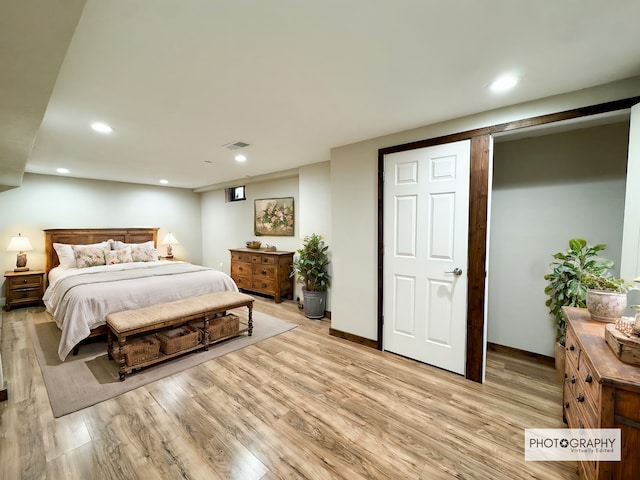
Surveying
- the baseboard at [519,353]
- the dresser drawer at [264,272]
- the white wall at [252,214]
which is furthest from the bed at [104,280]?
the baseboard at [519,353]

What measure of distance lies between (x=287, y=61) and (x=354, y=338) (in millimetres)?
2848

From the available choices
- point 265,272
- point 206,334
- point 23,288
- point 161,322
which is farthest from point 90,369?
point 23,288

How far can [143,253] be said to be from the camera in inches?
204

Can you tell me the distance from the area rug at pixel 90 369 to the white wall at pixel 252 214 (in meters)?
1.78

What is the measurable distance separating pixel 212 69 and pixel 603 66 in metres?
2.40

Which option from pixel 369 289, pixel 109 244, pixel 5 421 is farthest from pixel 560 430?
pixel 109 244

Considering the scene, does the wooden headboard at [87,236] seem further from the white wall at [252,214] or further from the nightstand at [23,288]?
the white wall at [252,214]

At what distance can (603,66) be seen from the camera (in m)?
1.64

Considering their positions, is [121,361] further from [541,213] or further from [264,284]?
[541,213]

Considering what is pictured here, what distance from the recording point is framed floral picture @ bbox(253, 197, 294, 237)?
5.03 m

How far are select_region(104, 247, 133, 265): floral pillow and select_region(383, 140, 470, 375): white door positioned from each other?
464 centimetres

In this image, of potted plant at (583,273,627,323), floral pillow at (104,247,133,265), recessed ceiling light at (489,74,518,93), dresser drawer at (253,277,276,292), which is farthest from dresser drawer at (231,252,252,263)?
potted plant at (583,273,627,323)

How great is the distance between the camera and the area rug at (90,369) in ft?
7.06

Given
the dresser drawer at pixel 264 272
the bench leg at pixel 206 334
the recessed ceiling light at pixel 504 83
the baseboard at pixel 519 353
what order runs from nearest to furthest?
the recessed ceiling light at pixel 504 83 < the baseboard at pixel 519 353 < the bench leg at pixel 206 334 < the dresser drawer at pixel 264 272
